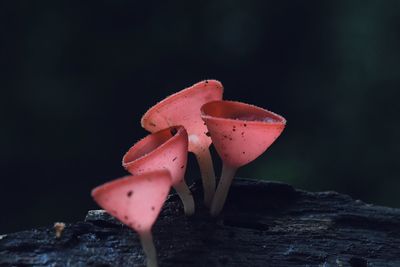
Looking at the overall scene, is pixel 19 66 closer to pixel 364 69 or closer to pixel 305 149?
pixel 305 149

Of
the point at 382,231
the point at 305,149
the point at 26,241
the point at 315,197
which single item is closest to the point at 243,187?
the point at 315,197

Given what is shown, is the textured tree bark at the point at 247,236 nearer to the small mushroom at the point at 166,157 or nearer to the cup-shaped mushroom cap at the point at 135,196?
the small mushroom at the point at 166,157

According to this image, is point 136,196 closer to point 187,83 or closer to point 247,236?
point 247,236

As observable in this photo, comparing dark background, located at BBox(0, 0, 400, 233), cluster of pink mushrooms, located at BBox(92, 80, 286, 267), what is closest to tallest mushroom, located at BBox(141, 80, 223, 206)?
cluster of pink mushrooms, located at BBox(92, 80, 286, 267)

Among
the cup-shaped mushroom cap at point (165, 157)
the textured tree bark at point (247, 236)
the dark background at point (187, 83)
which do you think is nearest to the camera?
the cup-shaped mushroom cap at point (165, 157)

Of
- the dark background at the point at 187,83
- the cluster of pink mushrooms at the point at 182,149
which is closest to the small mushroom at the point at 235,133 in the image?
the cluster of pink mushrooms at the point at 182,149

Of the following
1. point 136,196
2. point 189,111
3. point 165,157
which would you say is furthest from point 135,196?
point 189,111

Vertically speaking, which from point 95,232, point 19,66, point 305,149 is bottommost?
point 305,149
